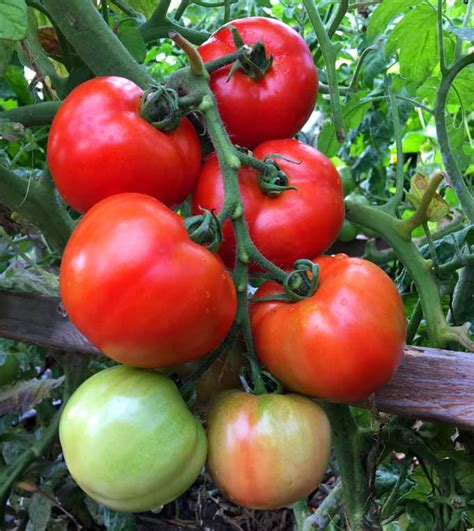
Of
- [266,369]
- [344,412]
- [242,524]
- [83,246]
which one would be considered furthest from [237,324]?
[242,524]

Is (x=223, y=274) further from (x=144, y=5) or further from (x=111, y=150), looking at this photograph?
(x=144, y=5)

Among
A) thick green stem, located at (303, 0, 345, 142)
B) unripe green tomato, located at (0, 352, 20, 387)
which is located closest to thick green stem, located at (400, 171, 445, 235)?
thick green stem, located at (303, 0, 345, 142)

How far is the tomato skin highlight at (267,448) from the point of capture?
0.61 m

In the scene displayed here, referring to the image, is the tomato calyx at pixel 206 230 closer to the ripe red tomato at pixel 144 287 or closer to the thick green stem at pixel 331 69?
the ripe red tomato at pixel 144 287

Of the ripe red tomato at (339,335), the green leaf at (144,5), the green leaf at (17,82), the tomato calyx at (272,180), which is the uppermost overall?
the tomato calyx at (272,180)

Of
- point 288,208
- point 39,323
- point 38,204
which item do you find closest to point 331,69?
point 288,208

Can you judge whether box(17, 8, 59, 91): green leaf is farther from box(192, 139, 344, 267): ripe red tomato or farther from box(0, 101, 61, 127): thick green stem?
box(192, 139, 344, 267): ripe red tomato

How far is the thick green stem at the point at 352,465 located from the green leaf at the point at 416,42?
57cm

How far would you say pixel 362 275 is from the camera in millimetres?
618

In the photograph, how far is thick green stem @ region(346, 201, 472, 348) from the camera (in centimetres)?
80

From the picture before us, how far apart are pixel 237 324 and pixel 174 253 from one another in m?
0.12

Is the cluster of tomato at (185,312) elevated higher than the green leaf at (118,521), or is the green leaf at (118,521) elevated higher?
the cluster of tomato at (185,312)

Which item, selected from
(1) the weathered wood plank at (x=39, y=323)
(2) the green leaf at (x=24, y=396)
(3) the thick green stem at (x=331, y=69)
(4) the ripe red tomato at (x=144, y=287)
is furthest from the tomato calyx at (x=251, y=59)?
(2) the green leaf at (x=24, y=396)

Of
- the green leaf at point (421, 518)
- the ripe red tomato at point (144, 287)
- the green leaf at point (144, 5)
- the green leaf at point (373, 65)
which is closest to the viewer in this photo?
the ripe red tomato at point (144, 287)
